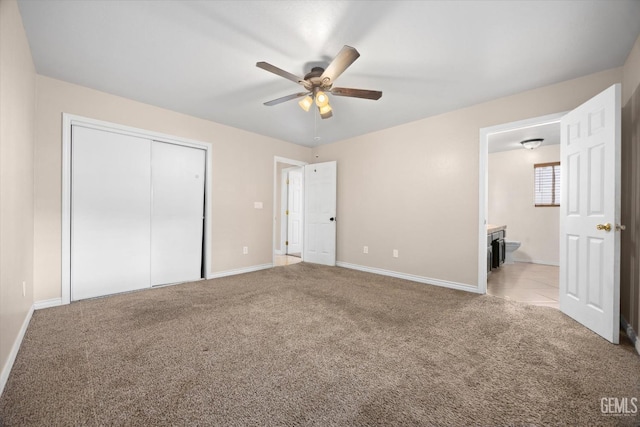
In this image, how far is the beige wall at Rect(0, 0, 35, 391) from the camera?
5.13 feet

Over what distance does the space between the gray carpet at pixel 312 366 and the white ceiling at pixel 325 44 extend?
2.48m

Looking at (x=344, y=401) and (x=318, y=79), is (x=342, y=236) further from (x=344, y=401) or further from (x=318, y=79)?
(x=344, y=401)

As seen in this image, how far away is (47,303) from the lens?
2754 millimetres

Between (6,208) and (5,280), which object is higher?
(6,208)

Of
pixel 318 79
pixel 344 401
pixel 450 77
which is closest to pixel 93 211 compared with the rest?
pixel 318 79

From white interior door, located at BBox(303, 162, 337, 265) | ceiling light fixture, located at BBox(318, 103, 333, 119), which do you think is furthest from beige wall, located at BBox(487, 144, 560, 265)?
ceiling light fixture, located at BBox(318, 103, 333, 119)

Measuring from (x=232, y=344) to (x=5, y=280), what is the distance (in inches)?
58.5

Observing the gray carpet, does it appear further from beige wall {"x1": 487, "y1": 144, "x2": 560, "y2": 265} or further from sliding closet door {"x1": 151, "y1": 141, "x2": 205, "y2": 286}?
beige wall {"x1": 487, "y1": 144, "x2": 560, "y2": 265}

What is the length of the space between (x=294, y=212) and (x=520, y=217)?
5381mm

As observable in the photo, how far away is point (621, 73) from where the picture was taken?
253 cm

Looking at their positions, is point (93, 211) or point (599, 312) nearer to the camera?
point (599, 312)

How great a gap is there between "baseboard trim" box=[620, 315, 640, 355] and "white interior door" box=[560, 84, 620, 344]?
0.10m

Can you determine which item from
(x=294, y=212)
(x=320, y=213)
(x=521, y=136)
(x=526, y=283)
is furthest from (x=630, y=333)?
(x=294, y=212)

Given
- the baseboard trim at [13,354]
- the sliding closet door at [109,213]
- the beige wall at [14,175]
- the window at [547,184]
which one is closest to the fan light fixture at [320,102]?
the beige wall at [14,175]
